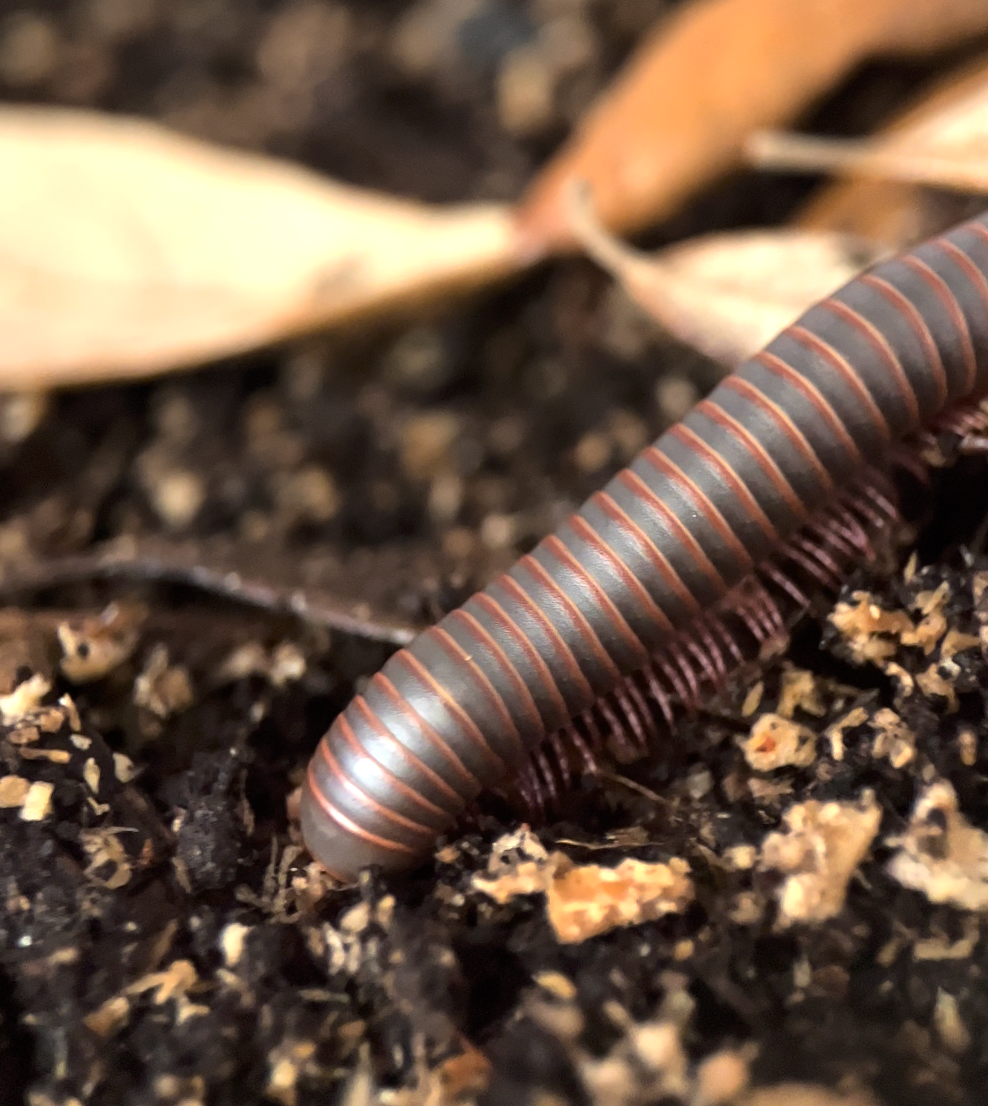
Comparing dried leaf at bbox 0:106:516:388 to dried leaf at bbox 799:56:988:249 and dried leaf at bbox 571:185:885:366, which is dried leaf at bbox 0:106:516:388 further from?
dried leaf at bbox 799:56:988:249

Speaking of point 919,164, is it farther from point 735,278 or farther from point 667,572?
point 667,572

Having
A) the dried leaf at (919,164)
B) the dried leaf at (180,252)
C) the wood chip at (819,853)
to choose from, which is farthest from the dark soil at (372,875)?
the dried leaf at (919,164)

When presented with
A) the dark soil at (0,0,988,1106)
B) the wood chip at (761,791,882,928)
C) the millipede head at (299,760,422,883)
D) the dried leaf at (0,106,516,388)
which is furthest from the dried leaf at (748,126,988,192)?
the millipede head at (299,760,422,883)

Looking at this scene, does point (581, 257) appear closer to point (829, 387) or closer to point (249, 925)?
point (829, 387)

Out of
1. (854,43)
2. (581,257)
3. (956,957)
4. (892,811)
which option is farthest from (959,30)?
(956,957)

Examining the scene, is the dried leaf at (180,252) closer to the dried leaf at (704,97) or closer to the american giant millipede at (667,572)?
the dried leaf at (704,97)

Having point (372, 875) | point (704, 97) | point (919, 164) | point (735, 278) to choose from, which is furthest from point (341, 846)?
point (704, 97)
